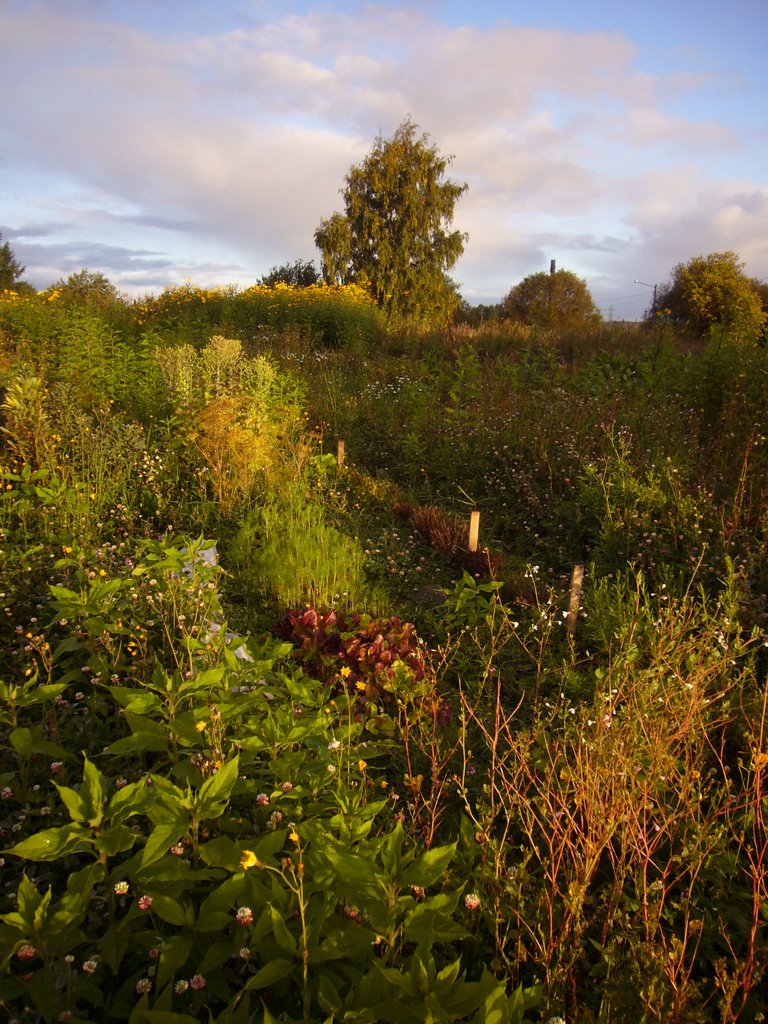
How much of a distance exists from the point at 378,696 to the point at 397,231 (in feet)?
88.5

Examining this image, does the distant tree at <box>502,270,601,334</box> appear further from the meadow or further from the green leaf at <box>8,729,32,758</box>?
the green leaf at <box>8,729,32,758</box>

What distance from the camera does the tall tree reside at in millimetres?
26312

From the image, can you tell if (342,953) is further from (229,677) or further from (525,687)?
(525,687)

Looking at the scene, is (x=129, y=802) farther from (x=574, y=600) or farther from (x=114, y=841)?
(x=574, y=600)

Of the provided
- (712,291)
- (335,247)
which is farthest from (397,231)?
(712,291)

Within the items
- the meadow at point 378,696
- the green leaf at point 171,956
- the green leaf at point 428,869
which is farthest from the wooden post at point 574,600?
the green leaf at point 171,956

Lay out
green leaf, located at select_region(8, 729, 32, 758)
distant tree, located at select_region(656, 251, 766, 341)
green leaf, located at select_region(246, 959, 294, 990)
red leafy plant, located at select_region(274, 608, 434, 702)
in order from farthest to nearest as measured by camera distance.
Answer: distant tree, located at select_region(656, 251, 766, 341), red leafy plant, located at select_region(274, 608, 434, 702), green leaf, located at select_region(8, 729, 32, 758), green leaf, located at select_region(246, 959, 294, 990)

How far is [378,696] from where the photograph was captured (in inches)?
119

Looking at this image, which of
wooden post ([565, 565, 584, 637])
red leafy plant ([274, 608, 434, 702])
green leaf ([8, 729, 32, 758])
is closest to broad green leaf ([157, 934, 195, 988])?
green leaf ([8, 729, 32, 758])

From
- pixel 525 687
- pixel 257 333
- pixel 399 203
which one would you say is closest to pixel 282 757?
pixel 525 687

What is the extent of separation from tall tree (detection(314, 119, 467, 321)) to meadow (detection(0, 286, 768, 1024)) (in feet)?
63.9

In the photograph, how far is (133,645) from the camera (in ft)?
9.46

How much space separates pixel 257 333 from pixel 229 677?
527 inches

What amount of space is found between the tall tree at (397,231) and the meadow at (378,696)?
19.5 m
